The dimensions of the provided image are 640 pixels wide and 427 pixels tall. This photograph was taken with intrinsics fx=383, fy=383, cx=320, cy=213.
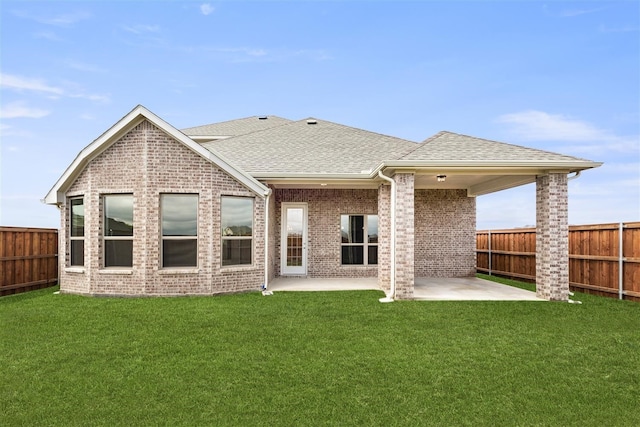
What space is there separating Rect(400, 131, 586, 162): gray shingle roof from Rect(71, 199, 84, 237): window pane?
8957mm

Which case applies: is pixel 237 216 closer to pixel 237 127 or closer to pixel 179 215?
pixel 179 215

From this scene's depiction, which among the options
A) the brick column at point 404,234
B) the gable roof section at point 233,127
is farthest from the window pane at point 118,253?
the gable roof section at point 233,127

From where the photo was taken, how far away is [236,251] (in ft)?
35.2

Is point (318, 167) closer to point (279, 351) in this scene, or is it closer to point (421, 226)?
point (421, 226)

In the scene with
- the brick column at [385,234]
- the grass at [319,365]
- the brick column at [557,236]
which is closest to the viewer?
the grass at [319,365]

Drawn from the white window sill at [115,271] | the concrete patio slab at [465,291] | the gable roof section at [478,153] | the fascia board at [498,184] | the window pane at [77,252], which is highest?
the gable roof section at [478,153]

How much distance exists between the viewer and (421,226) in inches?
553

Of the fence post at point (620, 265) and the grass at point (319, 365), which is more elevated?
the fence post at point (620, 265)

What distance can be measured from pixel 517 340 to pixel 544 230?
4.57 m

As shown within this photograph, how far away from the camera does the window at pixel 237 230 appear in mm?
10570

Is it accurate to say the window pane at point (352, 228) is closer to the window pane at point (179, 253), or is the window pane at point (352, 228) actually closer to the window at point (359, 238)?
the window at point (359, 238)

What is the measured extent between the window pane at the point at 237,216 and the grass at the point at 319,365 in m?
2.59

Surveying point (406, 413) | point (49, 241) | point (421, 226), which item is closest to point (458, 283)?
point (421, 226)

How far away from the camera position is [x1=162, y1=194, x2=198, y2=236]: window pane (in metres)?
10.2
